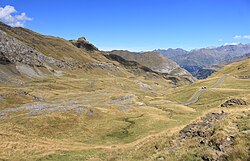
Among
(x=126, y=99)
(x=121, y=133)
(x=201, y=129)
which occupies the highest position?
(x=201, y=129)

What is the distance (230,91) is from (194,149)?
3833 inches

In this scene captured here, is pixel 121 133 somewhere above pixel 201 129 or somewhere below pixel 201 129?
below

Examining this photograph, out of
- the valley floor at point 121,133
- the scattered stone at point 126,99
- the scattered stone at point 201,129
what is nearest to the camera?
the valley floor at point 121,133

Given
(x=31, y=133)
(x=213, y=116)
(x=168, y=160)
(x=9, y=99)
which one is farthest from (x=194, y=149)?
(x=9, y=99)

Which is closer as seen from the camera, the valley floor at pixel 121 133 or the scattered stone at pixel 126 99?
the valley floor at pixel 121 133

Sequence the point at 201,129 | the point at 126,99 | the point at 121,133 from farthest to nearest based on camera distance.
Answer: the point at 126,99
the point at 121,133
the point at 201,129

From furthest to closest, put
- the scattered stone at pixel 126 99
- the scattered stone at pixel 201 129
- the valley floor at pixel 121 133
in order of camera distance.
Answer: the scattered stone at pixel 126 99 < the scattered stone at pixel 201 129 < the valley floor at pixel 121 133

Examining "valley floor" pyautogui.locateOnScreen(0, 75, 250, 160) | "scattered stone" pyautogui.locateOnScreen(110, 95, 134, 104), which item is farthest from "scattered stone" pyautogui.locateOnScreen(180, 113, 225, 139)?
"scattered stone" pyautogui.locateOnScreen(110, 95, 134, 104)

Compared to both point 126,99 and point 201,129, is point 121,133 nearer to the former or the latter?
point 201,129

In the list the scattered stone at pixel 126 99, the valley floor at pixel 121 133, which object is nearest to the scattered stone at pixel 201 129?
the valley floor at pixel 121 133

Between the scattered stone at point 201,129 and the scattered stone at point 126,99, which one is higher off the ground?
the scattered stone at point 201,129

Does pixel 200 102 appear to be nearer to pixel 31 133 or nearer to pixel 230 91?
pixel 230 91

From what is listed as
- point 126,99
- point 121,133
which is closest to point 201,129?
point 121,133

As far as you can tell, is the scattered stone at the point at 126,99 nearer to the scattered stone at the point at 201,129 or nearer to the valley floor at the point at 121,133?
the valley floor at the point at 121,133
